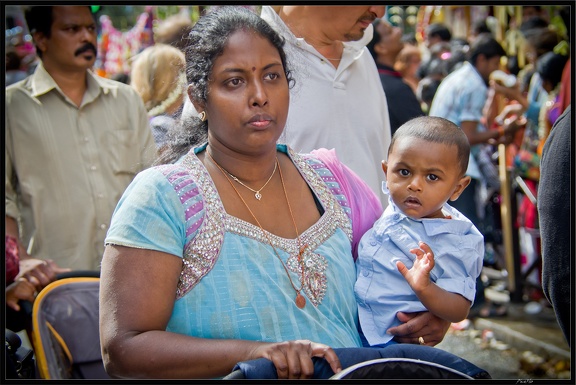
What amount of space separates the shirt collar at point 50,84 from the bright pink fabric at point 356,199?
1998mm

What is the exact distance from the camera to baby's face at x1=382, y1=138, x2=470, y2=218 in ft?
7.75

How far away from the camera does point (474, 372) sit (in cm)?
195

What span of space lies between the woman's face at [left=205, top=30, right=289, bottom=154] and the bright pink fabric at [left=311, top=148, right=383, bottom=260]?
0.38m

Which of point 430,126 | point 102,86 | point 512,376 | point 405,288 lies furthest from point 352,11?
point 512,376

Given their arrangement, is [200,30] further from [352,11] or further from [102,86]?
[102,86]

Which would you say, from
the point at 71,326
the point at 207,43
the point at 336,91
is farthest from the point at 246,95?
the point at 71,326

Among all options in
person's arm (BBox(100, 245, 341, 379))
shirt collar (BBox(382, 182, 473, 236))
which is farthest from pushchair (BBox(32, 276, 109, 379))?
shirt collar (BBox(382, 182, 473, 236))

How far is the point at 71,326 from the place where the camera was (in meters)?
3.19

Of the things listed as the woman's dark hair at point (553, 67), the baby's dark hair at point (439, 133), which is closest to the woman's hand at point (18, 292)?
the baby's dark hair at point (439, 133)

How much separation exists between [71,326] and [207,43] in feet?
5.04

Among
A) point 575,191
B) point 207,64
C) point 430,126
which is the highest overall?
point 207,64

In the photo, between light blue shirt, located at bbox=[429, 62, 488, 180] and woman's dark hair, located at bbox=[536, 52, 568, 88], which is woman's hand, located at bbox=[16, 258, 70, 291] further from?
woman's dark hair, located at bbox=[536, 52, 568, 88]

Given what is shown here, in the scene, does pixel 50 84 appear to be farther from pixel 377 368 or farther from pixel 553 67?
pixel 553 67

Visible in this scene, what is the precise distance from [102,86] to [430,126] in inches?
95.3
